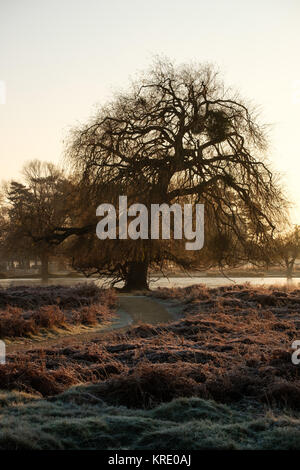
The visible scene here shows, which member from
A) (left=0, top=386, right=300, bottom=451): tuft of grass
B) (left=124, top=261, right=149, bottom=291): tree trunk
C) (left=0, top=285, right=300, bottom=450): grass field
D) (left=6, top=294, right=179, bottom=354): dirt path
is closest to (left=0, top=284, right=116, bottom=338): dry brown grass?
(left=6, top=294, right=179, bottom=354): dirt path

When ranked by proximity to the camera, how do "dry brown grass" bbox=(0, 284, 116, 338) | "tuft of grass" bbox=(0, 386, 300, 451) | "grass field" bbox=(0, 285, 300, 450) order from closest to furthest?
"tuft of grass" bbox=(0, 386, 300, 451) → "grass field" bbox=(0, 285, 300, 450) → "dry brown grass" bbox=(0, 284, 116, 338)

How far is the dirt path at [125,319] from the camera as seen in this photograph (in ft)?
46.0

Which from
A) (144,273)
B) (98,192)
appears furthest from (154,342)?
(144,273)

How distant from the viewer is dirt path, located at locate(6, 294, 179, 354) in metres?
14.0

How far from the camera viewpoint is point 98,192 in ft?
83.7

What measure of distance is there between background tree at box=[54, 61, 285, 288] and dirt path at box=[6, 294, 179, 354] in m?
2.61

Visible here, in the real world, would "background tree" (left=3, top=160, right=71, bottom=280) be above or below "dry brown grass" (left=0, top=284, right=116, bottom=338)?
above

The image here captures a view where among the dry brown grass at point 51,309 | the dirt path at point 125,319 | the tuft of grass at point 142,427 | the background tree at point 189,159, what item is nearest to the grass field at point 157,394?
the tuft of grass at point 142,427

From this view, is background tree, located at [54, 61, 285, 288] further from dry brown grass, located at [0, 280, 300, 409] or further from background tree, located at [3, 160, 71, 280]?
dry brown grass, located at [0, 280, 300, 409]

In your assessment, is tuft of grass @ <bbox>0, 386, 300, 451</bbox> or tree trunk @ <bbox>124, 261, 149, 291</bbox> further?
tree trunk @ <bbox>124, 261, 149, 291</bbox>

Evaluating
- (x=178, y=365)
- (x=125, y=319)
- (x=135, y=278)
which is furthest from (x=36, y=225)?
(x=178, y=365)

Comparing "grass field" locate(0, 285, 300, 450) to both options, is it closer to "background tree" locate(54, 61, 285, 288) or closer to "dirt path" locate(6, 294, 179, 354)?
"dirt path" locate(6, 294, 179, 354)

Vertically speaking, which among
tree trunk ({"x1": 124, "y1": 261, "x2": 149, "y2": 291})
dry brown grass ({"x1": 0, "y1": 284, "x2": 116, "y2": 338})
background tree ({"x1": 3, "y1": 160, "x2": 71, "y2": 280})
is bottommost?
dry brown grass ({"x1": 0, "y1": 284, "x2": 116, "y2": 338})

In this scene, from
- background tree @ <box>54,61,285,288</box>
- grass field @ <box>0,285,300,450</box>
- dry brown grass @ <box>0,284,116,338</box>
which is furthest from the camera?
background tree @ <box>54,61,285,288</box>
